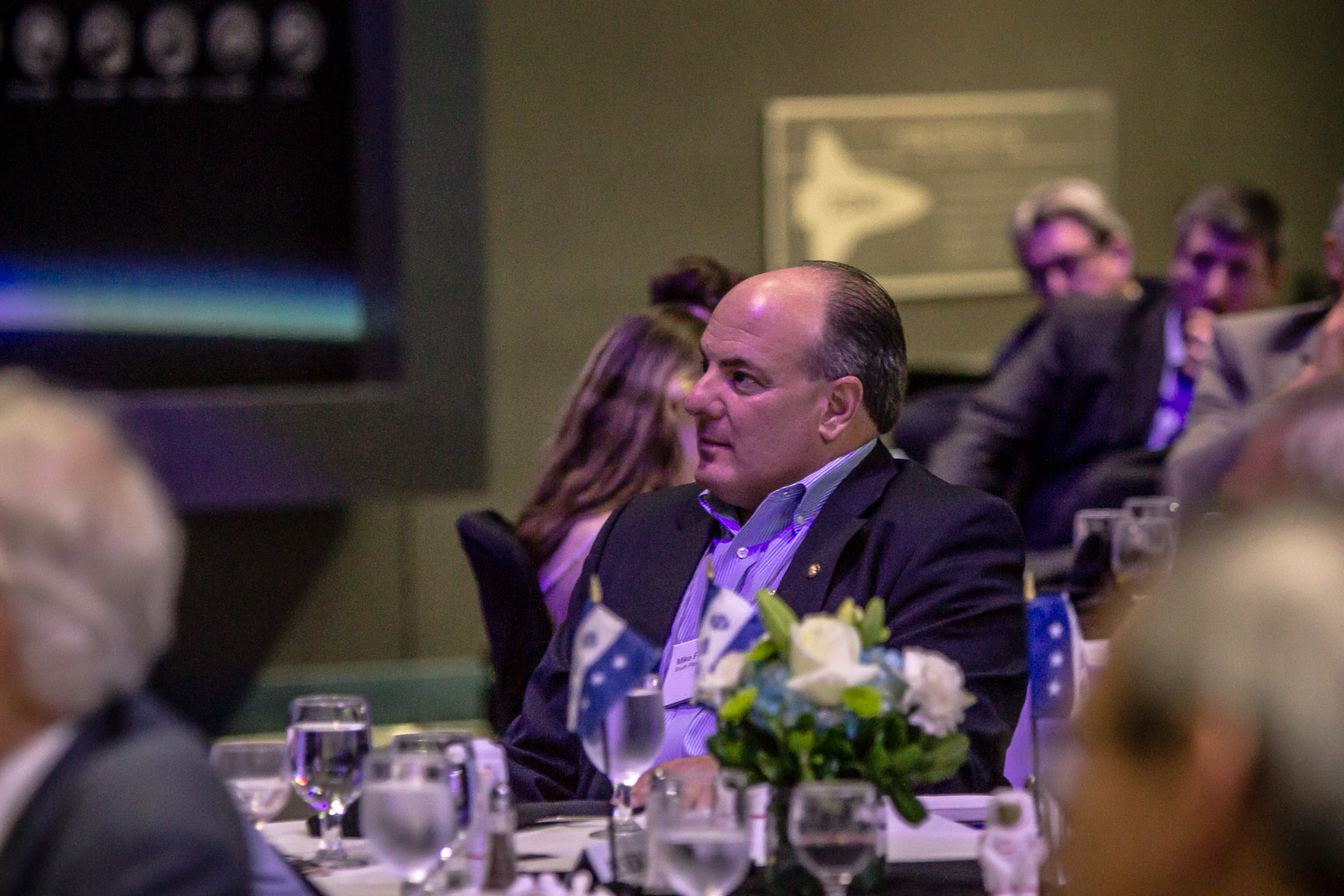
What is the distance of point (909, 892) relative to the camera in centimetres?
166

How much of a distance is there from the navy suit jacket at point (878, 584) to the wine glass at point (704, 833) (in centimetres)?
71

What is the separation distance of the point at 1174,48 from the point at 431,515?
144 inches

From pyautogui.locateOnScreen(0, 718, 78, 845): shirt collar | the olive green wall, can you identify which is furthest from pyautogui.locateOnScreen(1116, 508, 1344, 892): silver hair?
the olive green wall

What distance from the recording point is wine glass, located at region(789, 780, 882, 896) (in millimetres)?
1480

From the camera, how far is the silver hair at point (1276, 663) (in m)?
0.93

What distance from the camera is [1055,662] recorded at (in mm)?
1859

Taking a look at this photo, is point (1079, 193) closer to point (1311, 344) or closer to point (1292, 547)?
point (1311, 344)

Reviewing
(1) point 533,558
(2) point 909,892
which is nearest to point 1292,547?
(2) point 909,892

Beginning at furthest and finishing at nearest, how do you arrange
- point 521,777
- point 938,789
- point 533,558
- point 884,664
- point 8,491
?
point 533,558 → point 521,777 → point 938,789 → point 884,664 → point 8,491

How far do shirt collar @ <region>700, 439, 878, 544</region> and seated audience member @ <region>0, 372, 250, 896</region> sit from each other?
1392 millimetres

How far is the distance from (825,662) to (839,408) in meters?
1.03

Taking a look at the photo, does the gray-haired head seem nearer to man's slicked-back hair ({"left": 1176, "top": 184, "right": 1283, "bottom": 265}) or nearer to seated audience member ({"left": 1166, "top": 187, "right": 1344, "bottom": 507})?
man's slicked-back hair ({"left": 1176, "top": 184, "right": 1283, "bottom": 265})

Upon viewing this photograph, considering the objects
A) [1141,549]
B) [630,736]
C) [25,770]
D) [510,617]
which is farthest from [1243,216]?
[25,770]

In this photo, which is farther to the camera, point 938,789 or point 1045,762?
point 938,789
